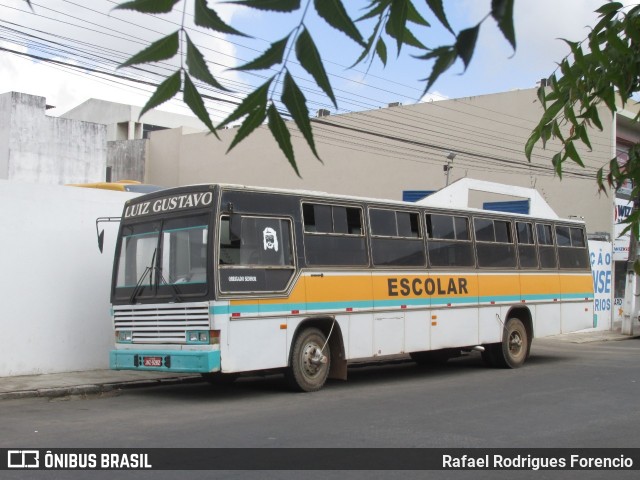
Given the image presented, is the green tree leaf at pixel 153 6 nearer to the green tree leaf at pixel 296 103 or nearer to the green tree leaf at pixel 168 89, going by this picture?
the green tree leaf at pixel 168 89

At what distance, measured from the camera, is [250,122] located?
211 centimetres

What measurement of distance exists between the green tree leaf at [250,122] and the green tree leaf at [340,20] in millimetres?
282

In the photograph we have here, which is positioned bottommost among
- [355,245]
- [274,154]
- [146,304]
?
[146,304]

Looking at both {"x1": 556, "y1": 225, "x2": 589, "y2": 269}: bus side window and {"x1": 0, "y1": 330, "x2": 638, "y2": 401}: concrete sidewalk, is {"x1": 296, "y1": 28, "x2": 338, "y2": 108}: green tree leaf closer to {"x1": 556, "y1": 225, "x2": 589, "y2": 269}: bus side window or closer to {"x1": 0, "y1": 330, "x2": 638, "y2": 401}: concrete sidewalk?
{"x1": 0, "y1": 330, "x2": 638, "y2": 401}: concrete sidewalk

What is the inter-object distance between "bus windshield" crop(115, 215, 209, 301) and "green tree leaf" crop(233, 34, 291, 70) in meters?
9.61

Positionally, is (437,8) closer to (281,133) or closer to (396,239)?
(281,133)

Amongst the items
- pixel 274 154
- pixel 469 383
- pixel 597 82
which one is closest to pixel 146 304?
pixel 469 383

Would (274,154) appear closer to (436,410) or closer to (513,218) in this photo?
(513,218)

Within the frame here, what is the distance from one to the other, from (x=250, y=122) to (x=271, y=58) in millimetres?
174

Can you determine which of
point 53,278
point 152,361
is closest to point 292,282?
point 152,361

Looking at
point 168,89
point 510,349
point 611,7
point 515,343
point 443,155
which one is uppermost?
point 443,155

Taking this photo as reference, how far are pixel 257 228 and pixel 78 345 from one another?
4.51 metres

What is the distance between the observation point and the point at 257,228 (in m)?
12.1

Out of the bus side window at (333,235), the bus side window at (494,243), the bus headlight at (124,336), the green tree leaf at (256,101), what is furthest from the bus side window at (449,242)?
the green tree leaf at (256,101)
